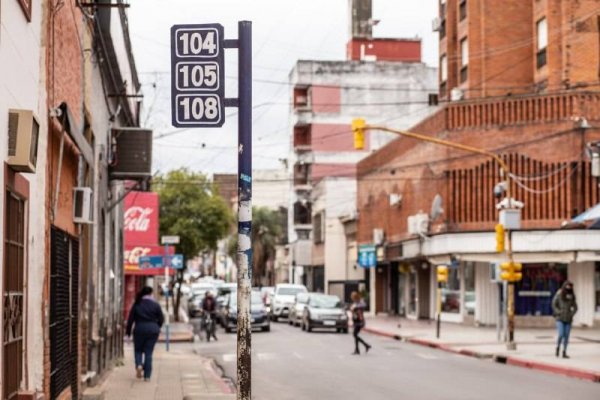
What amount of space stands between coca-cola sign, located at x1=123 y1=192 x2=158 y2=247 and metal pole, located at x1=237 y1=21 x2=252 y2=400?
28.5 meters

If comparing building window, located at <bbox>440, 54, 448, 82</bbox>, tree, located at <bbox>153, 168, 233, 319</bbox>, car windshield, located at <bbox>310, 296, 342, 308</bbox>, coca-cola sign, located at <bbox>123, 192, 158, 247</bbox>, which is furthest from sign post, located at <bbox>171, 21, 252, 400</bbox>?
tree, located at <bbox>153, 168, 233, 319</bbox>

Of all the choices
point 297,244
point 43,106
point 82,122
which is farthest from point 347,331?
point 297,244

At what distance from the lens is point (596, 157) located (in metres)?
35.8

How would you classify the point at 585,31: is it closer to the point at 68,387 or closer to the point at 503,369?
the point at 503,369

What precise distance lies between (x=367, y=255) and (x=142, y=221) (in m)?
26.5

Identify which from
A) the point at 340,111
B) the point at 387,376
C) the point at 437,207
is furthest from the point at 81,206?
the point at 340,111

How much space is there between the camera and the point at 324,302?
4569cm

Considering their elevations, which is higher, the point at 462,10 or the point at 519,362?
the point at 462,10

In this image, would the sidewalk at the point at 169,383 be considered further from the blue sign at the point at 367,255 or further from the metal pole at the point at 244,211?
the blue sign at the point at 367,255

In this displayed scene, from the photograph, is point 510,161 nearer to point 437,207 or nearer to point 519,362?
point 437,207

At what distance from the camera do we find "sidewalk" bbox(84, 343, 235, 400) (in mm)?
17812

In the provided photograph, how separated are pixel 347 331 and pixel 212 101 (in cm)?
3605

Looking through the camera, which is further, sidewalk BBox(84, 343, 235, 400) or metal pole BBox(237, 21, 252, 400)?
sidewalk BBox(84, 343, 235, 400)

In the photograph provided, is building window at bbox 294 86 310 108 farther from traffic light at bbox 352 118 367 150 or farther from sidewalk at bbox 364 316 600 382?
traffic light at bbox 352 118 367 150
